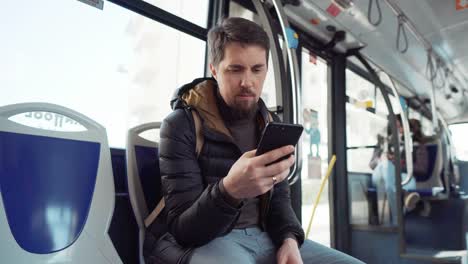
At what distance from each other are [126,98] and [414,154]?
10.8ft

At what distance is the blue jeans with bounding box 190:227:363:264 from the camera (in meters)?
0.84

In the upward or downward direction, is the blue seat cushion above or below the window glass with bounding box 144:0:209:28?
below

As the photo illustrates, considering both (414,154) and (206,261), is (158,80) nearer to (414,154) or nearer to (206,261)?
(206,261)

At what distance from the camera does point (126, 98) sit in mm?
1651

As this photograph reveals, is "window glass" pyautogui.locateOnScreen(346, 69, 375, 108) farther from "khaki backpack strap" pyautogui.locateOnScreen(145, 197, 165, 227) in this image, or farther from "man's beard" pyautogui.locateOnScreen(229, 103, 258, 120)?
"khaki backpack strap" pyautogui.locateOnScreen(145, 197, 165, 227)

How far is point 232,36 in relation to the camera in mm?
1060

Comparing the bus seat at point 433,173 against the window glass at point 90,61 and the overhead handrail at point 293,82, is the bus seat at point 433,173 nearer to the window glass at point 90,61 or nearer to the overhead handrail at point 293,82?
the overhead handrail at point 293,82

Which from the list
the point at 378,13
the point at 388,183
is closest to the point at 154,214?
the point at 378,13

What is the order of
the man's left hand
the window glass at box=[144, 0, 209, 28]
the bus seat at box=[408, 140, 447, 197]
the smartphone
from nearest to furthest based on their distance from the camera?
1. the smartphone
2. the man's left hand
3. the window glass at box=[144, 0, 209, 28]
4. the bus seat at box=[408, 140, 447, 197]

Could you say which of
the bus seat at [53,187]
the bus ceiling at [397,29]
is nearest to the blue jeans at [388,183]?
the bus ceiling at [397,29]

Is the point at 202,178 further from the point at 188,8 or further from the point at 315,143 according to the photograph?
the point at 315,143

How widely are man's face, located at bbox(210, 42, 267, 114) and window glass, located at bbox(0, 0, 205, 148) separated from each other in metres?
0.53

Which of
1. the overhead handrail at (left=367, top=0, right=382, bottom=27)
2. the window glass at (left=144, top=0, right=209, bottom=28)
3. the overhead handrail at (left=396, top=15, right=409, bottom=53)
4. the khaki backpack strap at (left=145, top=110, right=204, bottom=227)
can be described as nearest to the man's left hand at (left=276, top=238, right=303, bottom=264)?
the khaki backpack strap at (left=145, top=110, right=204, bottom=227)

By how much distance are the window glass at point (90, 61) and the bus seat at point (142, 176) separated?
175 millimetres
